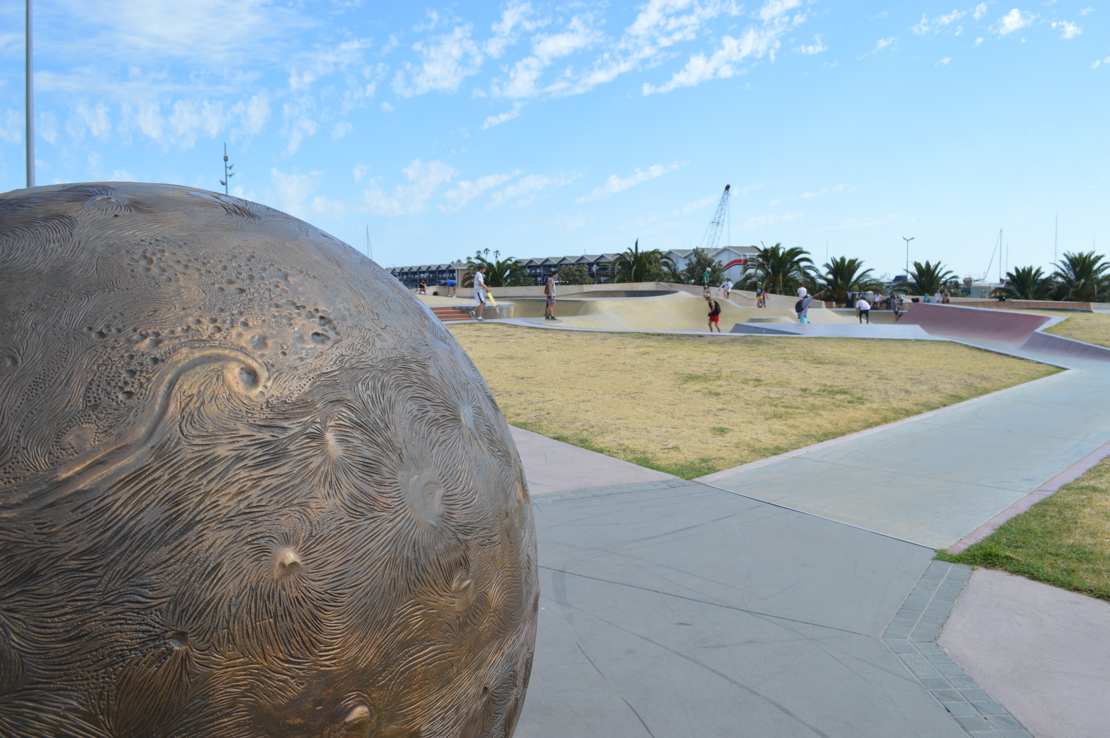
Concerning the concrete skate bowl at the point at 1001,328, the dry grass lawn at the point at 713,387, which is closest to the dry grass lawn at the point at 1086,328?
the concrete skate bowl at the point at 1001,328

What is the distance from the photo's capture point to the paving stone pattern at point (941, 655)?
3.19m

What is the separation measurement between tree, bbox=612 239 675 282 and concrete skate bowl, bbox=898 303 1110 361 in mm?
26499

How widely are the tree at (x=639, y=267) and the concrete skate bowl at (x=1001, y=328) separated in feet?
86.9

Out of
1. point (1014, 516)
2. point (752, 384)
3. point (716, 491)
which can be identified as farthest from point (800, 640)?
point (752, 384)

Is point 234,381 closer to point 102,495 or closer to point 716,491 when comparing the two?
point 102,495

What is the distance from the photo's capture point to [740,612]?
416 centimetres

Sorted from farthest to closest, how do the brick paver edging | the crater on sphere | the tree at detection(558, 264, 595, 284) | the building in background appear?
the building in background, the tree at detection(558, 264, 595, 284), the brick paver edging, the crater on sphere

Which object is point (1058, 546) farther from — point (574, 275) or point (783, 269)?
point (574, 275)

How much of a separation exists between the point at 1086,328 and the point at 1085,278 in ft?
87.1

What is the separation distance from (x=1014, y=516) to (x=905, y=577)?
184 centimetres

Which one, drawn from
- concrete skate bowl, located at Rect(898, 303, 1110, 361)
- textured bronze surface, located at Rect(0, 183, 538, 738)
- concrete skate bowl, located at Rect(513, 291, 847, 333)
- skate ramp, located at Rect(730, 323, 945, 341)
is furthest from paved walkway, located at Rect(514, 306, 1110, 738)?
concrete skate bowl, located at Rect(513, 291, 847, 333)

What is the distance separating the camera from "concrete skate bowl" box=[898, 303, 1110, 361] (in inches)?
728

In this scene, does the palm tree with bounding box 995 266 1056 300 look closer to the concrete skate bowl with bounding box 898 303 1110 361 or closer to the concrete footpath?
the concrete skate bowl with bounding box 898 303 1110 361

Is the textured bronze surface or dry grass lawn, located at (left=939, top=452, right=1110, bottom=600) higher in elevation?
the textured bronze surface
